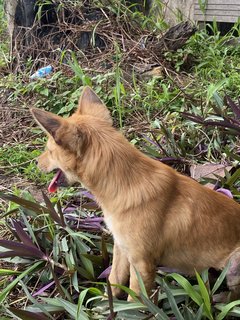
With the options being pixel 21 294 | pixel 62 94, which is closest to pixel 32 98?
pixel 62 94

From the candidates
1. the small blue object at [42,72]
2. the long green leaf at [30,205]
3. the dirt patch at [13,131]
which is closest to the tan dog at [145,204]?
the long green leaf at [30,205]

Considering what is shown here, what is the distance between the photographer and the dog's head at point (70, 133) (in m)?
2.79

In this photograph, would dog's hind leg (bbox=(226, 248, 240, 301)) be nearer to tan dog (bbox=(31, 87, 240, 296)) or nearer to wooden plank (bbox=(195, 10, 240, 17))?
tan dog (bbox=(31, 87, 240, 296))

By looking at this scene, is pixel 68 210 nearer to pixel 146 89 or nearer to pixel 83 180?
pixel 83 180

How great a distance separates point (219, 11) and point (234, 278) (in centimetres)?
490

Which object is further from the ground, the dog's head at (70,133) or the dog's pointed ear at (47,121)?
the dog's pointed ear at (47,121)

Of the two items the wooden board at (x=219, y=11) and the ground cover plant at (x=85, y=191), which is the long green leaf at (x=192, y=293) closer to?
the ground cover plant at (x=85, y=191)

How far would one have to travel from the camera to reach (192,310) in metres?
3.17

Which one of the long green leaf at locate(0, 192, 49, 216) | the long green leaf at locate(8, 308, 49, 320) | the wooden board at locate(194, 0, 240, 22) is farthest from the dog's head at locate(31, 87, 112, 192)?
the wooden board at locate(194, 0, 240, 22)

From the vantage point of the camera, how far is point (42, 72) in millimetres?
6496

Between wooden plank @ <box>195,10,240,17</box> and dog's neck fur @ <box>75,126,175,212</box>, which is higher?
wooden plank @ <box>195,10,240,17</box>

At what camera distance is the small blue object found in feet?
21.2

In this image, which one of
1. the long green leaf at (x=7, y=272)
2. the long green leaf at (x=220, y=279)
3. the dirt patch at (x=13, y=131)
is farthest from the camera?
the dirt patch at (x=13, y=131)

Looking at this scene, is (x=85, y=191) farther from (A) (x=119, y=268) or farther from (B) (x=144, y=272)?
(B) (x=144, y=272)
